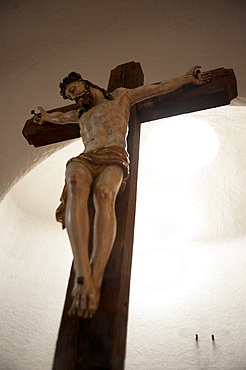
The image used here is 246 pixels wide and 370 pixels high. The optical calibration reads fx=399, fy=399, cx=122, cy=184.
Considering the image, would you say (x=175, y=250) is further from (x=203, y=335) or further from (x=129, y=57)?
(x=129, y=57)

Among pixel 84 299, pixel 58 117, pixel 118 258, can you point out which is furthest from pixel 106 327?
pixel 58 117

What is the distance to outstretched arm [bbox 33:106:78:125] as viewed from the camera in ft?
6.92

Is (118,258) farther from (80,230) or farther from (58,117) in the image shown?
(58,117)

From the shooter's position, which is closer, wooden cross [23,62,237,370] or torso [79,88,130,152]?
wooden cross [23,62,237,370]

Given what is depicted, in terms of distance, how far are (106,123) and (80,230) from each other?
23.0 inches

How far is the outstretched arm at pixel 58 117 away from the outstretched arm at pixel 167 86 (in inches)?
12.9

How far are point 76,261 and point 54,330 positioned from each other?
9.77ft

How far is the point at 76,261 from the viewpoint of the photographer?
1.34m

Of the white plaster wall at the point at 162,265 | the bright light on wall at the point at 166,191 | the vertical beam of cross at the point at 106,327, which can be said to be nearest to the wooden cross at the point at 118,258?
the vertical beam of cross at the point at 106,327

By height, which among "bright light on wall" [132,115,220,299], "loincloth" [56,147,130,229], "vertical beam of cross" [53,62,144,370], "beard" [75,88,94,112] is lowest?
"vertical beam of cross" [53,62,144,370]

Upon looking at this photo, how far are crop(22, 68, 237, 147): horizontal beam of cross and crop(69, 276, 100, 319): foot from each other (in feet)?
3.60

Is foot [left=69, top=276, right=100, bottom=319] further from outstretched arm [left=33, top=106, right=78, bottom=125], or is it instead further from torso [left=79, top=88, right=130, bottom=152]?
outstretched arm [left=33, top=106, right=78, bottom=125]

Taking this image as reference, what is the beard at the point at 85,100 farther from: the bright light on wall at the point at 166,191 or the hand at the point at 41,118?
the bright light on wall at the point at 166,191

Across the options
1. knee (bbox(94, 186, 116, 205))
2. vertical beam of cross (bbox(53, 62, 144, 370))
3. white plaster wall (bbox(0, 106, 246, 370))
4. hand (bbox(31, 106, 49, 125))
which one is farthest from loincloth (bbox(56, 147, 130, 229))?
white plaster wall (bbox(0, 106, 246, 370))
